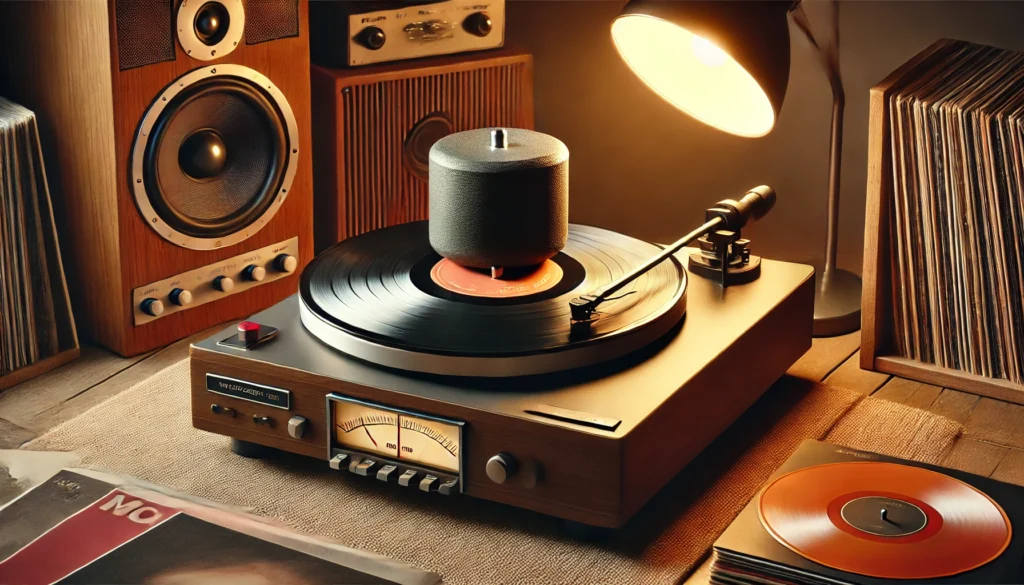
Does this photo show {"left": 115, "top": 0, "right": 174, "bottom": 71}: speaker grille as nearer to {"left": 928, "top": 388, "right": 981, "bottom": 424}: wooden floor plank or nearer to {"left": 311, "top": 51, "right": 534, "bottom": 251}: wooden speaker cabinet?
{"left": 311, "top": 51, "right": 534, "bottom": 251}: wooden speaker cabinet

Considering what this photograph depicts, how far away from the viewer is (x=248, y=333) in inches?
49.6

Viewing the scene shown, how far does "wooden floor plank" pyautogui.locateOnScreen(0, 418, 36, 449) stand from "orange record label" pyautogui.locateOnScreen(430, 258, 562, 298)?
1.54 feet

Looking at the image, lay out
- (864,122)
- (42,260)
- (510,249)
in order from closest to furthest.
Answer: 1. (510,249)
2. (42,260)
3. (864,122)

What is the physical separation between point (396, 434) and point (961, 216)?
2.30 ft

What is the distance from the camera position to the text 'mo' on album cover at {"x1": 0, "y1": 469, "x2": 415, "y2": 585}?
1051 millimetres

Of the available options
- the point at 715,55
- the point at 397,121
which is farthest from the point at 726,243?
the point at 397,121

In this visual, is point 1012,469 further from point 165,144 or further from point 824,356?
point 165,144

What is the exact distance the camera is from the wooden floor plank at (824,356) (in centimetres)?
154

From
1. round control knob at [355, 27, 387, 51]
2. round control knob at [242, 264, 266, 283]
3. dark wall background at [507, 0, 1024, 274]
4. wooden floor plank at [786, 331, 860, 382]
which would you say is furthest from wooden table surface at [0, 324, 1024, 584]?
round control knob at [355, 27, 387, 51]

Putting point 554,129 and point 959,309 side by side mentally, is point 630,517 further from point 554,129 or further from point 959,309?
point 554,129

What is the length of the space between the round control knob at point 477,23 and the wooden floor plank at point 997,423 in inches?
35.4

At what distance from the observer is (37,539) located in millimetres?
1104

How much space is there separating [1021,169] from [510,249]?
22.6 inches

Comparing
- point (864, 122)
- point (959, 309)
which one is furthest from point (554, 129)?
point (959, 309)
